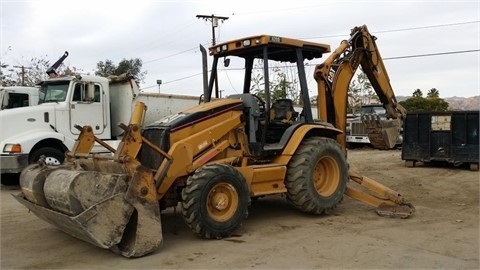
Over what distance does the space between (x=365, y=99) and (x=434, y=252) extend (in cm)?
3182

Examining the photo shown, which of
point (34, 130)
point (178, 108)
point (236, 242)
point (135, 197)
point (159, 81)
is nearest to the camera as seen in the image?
point (135, 197)

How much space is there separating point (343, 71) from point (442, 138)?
6.73 m

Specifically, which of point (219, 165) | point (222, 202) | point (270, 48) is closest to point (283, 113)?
point (270, 48)

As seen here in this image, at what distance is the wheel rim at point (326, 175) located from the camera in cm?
789

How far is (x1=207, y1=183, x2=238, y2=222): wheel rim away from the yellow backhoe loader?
13mm

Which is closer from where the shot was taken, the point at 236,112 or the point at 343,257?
the point at 343,257

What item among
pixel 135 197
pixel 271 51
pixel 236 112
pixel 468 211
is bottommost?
pixel 468 211

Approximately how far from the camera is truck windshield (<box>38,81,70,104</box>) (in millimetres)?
12422

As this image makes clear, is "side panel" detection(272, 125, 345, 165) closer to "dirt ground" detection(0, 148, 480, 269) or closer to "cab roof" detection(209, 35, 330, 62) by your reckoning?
"dirt ground" detection(0, 148, 480, 269)

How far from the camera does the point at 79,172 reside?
585 cm

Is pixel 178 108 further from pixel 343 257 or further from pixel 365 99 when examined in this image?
pixel 365 99

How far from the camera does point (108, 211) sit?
539cm

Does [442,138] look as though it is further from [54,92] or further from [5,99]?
[5,99]

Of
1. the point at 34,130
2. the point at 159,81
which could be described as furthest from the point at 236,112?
the point at 159,81
